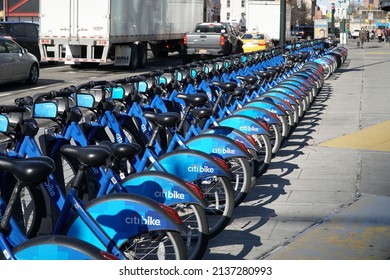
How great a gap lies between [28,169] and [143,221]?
89 centimetres

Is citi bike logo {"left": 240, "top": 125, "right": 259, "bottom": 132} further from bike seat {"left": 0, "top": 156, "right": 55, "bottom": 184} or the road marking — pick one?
bike seat {"left": 0, "top": 156, "right": 55, "bottom": 184}

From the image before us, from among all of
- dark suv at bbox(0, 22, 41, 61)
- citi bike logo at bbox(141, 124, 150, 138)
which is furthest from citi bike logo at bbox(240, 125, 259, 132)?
dark suv at bbox(0, 22, 41, 61)

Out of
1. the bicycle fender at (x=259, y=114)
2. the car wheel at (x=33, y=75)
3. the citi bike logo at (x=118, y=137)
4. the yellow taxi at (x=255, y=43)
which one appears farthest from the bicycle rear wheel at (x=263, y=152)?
the yellow taxi at (x=255, y=43)

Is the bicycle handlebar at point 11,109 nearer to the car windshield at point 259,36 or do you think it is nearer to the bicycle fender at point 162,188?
the bicycle fender at point 162,188

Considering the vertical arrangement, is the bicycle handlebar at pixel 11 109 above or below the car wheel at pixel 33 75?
above

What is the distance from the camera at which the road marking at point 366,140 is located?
10133 millimetres

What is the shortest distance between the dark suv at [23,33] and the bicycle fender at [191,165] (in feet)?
69.6

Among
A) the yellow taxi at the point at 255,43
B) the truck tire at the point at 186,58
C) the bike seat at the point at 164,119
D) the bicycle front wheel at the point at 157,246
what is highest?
the yellow taxi at the point at 255,43

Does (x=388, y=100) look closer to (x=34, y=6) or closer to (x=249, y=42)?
(x=249, y=42)

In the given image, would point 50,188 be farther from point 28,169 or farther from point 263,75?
point 263,75

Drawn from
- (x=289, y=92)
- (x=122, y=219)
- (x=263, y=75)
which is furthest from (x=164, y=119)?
(x=263, y=75)

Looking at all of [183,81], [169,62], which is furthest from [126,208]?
[169,62]

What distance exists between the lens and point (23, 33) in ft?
85.5

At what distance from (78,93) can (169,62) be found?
25918mm
